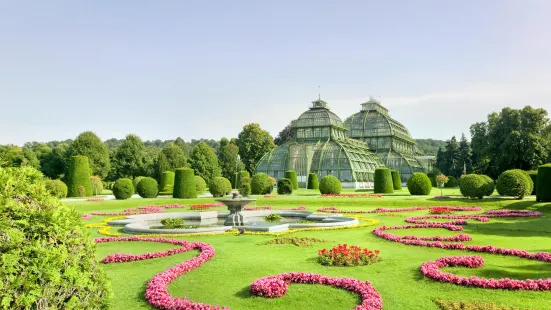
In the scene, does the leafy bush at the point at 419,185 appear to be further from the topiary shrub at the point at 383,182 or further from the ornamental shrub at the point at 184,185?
the ornamental shrub at the point at 184,185

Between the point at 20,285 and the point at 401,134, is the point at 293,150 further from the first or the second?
the point at 20,285

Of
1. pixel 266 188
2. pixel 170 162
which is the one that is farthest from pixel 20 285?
pixel 170 162

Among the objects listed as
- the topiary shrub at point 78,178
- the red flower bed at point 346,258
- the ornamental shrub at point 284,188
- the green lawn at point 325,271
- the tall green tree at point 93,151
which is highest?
the tall green tree at point 93,151

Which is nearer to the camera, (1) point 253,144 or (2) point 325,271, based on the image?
(2) point 325,271

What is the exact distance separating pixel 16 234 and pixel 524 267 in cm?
1062

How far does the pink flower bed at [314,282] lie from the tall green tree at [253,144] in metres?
76.1

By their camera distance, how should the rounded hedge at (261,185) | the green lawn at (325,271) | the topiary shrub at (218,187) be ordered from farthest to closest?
1. the rounded hedge at (261,185)
2. the topiary shrub at (218,187)
3. the green lawn at (325,271)

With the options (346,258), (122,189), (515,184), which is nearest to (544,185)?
(515,184)

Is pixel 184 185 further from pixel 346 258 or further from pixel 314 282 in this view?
pixel 314 282

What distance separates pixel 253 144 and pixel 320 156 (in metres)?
29.1

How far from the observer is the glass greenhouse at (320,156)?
191 feet

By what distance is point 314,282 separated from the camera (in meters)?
8.66

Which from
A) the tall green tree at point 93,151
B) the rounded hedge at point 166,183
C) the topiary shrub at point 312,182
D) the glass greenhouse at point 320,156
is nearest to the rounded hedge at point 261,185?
the topiary shrub at point 312,182

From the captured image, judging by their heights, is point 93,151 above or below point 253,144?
below
